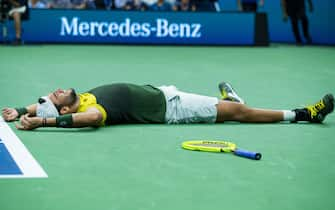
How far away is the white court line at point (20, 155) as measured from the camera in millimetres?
6609

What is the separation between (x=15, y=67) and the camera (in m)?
14.3

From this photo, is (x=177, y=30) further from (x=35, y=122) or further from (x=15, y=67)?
(x=35, y=122)

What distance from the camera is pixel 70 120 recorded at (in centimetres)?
820

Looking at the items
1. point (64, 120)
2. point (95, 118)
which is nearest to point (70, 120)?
point (64, 120)

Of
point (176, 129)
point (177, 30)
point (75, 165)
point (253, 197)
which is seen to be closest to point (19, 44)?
point (177, 30)

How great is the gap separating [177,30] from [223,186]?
13378 millimetres

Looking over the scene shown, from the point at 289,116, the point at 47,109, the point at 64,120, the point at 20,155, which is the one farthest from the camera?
the point at 289,116

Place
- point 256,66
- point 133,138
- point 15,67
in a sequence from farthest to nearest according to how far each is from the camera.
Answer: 1. point 256,66
2. point 15,67
3. point 133,138

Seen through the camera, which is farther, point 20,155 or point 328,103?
point 328,103

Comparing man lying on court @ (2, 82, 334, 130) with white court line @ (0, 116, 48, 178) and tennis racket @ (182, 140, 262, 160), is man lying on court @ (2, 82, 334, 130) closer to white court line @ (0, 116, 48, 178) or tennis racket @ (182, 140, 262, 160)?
white court line @ (0, 116, 48, 178)

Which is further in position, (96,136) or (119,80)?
(119,80)

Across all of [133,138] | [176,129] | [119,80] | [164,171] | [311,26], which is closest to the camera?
[164,171]

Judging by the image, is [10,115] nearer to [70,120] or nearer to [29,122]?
[29,122]

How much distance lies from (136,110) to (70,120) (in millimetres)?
855
